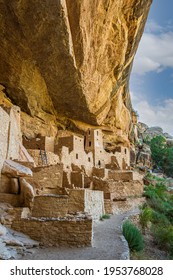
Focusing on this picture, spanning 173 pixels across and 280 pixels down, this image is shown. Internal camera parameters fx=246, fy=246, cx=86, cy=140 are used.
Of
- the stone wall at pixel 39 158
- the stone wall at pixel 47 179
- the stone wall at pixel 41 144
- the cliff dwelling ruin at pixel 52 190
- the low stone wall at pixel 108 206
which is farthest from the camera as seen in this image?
the stone wall at pixel 41 144

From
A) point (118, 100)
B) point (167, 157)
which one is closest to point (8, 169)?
A: point (118, 100)

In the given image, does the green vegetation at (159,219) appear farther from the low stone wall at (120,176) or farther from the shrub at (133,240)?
the shrub at (133,240)

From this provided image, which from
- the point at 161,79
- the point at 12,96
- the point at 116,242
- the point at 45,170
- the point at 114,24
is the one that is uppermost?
the point at 114,24

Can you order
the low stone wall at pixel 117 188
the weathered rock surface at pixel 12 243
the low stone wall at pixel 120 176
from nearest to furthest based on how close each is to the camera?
the weathered rock surface at pixel 12 243 → the low stone wall at pixel 117 188 → the low stone wall at pixel 120 176

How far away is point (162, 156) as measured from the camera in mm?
32375

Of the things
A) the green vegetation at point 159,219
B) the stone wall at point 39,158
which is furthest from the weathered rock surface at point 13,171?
the green vegetation at point 159,219

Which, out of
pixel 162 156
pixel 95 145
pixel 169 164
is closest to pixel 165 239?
pixel 95 145

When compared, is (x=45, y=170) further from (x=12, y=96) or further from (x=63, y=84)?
(x=12, y=96)

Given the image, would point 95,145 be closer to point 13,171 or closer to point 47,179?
point 47,179

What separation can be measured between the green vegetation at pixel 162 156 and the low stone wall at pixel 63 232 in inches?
1113

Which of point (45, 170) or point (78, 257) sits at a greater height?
point (45, 170)

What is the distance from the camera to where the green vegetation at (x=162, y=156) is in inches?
1246

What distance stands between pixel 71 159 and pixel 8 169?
717 centimetres
